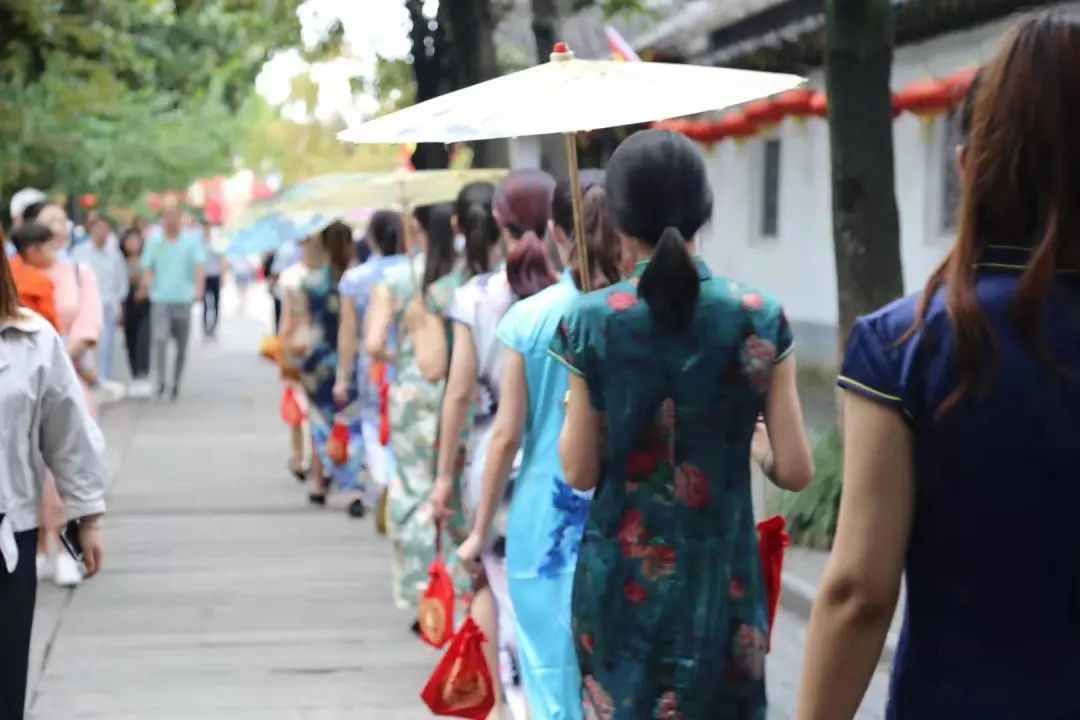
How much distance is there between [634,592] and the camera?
4.24 metres

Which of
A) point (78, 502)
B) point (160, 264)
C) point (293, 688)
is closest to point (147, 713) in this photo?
point (293, 688)

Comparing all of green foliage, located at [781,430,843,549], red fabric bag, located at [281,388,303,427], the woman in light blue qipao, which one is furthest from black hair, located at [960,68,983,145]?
red fabric bag, located at [281,388,303,427]

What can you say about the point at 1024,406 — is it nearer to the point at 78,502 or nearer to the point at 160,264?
the point at 78,502

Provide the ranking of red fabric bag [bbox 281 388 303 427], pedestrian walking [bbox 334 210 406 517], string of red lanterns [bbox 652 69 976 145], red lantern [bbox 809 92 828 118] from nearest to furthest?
pedestrian walking [bbox 334 210 406 517] → red fabric bag [bbox 281 388 303 427] → string of red lanterns [bbox 652 69 976 145] → red lantern [bbox 809 92 828 118]

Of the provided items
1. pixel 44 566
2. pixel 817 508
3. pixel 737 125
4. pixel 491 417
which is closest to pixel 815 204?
pixel 737 125

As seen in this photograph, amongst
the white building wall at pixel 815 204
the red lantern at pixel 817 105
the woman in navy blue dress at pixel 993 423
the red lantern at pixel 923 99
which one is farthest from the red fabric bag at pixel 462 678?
the red lantern at pixel 817 105

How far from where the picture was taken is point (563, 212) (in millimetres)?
5547

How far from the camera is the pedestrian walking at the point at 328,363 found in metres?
12.8

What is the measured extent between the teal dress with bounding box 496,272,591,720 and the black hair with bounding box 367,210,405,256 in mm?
6061

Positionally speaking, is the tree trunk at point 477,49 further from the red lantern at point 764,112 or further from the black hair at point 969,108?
the black hair at point 969,108

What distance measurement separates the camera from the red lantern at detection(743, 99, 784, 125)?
22094 mm

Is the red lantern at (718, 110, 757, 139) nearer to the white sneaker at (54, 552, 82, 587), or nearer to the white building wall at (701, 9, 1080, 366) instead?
the white building wall at (701, 9, 1080, 366)

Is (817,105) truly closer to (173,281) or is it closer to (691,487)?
(173,281)

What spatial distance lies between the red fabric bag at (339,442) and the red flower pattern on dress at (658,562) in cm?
856
